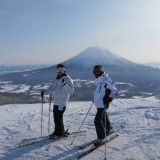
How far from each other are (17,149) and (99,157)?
2030 mm

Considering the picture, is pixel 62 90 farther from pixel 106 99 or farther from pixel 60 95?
pixel 106 99

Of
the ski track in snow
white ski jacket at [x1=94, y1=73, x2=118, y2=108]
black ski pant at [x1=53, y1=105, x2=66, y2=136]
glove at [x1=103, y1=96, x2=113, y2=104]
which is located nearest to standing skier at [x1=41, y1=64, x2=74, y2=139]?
black ski pant at [x1=53, y1=105, x2=66, y2=136]

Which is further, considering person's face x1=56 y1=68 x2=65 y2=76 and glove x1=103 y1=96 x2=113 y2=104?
person's face x1=56 y1=68 x2=65 y2=76

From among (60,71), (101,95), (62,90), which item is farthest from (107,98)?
(60,71)

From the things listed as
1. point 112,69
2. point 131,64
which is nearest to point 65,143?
point 112,69

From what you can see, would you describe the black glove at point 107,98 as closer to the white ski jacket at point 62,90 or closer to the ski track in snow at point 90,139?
the white ski jacket at point 62,90

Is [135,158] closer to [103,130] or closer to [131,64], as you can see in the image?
[103,130]

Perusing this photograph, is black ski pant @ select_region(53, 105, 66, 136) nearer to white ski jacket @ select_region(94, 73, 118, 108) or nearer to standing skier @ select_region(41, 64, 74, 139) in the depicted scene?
standing skier @ select_region(41, 64, 74, 139)

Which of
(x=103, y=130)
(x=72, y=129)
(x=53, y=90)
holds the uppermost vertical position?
(x=53, y=90)

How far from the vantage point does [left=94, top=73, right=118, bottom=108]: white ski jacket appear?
438 cm

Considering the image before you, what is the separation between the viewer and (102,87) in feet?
14.7

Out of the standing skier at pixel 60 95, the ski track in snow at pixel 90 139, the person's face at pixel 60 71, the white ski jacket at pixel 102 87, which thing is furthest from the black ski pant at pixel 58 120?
the white ski jacket at pixel 102 87

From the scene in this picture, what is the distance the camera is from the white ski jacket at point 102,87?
14.4ft

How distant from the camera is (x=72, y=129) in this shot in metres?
6.36
